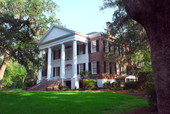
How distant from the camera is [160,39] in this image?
3086 mm

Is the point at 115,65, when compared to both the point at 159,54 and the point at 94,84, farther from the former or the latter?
the point at 159,54

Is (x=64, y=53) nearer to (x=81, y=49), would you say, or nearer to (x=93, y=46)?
(x=81, y=49)

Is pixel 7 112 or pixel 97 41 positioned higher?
pixel 97 41

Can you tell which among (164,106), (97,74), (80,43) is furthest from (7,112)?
(80,43)

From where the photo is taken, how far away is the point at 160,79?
10.1 ft

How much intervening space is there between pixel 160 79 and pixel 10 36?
11.1m

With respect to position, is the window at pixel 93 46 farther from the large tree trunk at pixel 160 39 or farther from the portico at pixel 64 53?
the large tree trunk at pixel 160 39

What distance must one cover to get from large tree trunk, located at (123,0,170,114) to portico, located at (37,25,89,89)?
716 inches

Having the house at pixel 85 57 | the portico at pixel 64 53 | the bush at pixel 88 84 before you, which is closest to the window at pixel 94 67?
the house at pixel 85 57

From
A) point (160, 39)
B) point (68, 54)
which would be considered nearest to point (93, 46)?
point (68, 54)

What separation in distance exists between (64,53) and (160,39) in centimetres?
2090

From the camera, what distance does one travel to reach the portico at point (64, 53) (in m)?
21.9

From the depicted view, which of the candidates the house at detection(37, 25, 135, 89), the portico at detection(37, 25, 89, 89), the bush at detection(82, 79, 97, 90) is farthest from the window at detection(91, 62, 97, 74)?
the bush at detection(82, 79, 97, 90)

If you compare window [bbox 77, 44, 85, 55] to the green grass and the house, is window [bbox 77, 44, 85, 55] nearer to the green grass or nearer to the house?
the house
